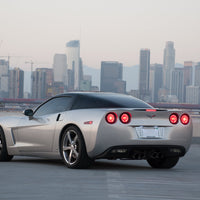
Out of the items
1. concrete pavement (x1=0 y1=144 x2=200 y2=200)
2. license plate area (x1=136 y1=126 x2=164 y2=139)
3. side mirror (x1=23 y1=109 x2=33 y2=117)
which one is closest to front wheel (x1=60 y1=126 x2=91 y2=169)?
concrete pavement (x1=0 y1=144 x2=200 y2=200)

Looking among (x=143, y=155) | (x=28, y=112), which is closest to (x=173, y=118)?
(x=143, y=155)

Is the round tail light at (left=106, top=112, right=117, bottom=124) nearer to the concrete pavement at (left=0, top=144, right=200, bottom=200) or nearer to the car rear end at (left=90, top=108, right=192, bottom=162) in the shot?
the car rear end at (left=90, top=108, right=192, bottom=162)

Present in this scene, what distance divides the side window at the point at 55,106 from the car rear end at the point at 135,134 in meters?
1.13

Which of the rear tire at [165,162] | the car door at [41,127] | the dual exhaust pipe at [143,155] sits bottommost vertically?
the rear tire at [165,162]

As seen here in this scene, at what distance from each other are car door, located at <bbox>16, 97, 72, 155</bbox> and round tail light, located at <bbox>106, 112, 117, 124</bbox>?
3.58ft

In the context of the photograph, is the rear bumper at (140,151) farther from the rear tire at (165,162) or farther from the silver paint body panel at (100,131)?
the rear tire at (165,162)

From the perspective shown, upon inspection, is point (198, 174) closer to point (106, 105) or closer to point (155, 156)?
point (155, 156)

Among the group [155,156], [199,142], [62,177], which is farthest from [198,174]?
[199,142]

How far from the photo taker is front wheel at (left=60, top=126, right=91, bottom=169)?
9156 millimetres

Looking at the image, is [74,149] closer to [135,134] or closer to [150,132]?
[135,134]

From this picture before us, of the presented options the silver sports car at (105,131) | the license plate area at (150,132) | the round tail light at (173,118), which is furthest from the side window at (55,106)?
the round tail light at (173,118)

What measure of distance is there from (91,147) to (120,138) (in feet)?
1.46

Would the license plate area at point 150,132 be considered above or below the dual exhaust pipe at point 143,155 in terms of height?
above

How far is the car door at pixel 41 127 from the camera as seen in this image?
995 cm
